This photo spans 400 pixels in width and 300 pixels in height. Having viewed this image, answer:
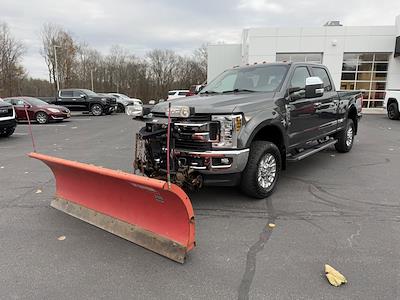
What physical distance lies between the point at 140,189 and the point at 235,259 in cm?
117

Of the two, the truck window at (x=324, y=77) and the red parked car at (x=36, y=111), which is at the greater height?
the truck window at (x=324, y=77)

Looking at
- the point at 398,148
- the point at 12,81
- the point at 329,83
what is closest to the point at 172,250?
the point at 329,83

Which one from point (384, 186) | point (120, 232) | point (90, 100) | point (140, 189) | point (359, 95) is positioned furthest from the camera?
point (90, 100)

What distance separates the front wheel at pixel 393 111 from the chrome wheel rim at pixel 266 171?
14337 mm

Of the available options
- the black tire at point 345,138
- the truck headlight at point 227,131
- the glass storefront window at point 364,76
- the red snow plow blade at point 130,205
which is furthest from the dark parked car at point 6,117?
the glass storefront window at point 364,76

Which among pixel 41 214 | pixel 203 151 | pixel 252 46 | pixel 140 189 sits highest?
pixel 252 46

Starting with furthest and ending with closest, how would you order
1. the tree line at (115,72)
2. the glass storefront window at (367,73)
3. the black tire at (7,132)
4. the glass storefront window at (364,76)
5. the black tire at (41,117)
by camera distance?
the tree line at (115,72) → the glass storefront window at (364,76) → the glass storefront window at (367,73) → the black tire at (41,117) → the black tire at (7,132)

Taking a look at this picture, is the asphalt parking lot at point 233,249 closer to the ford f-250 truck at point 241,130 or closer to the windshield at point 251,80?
the ford f-250 truck at point 241,130

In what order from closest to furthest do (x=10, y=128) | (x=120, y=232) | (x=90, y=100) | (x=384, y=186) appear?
(x=120, y=232) < (x=384, y=186) < (x=10, y=128) < (x=90, y=100)

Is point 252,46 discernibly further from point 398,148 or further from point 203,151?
point 203,151

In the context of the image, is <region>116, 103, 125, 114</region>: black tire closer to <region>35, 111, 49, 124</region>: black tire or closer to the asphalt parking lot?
<region>35, 111, 49, 124</region>: black tire

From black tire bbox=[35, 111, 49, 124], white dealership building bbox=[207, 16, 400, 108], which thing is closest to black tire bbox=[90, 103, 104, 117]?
black tire bbox=[35, 111, 49, 124]

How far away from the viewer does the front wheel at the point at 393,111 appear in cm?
1648

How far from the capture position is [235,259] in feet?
10.7
